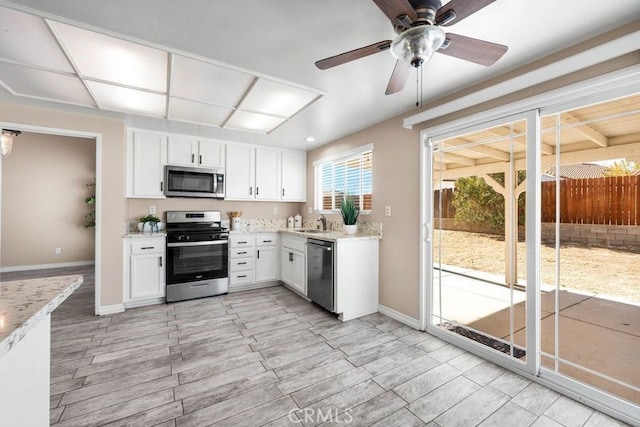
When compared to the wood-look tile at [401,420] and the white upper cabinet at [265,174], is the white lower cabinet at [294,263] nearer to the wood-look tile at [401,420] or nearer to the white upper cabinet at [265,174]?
the white upper cabinet at [265,174]

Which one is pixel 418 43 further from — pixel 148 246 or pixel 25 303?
pixel 148 246

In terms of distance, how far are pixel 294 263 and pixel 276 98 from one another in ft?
7.58

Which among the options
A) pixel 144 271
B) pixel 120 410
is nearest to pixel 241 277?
pixel 144 271

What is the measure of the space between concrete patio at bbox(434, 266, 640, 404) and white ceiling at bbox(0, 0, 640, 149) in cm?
166

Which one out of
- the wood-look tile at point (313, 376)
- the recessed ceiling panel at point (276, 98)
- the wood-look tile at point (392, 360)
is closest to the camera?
the wood-look tile at point (313, 376)

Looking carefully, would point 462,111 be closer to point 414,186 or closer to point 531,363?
point 414,186

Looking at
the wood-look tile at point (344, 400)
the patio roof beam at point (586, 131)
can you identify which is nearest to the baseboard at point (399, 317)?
the wood-look tile at point (344, 400)

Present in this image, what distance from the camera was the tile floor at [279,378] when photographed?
5.57ft

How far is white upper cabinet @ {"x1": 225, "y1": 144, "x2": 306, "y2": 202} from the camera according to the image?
14.5 ft

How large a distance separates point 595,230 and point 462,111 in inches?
54.1

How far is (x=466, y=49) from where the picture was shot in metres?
1.49

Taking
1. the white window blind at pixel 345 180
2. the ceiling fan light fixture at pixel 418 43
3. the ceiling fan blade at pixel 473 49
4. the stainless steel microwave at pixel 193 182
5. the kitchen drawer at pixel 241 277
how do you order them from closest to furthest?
the ceiling fan light fixture at pixel 418 43 → the ceiling fan blade at pixel 473 49 → the white window blind at pixel 345 180 → the stainless steel microwave at pixel 193 182 → the kitchen drawer at pixel 241 277

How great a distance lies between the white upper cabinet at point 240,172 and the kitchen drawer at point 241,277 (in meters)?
1.20

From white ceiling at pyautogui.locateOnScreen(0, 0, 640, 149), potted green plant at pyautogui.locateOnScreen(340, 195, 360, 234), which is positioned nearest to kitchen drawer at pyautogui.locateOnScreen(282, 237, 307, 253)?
potted green plant at pyautogui.locateOnScreen(340, 195, 360, 234)
